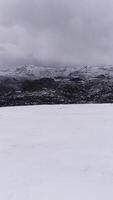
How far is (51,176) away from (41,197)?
3.53ft

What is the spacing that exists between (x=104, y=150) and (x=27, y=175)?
2625 mm

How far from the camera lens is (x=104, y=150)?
8.83 m

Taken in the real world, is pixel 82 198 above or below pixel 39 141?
above

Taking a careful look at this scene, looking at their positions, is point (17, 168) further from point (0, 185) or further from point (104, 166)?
point (104, 166)

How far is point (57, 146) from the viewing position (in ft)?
31.4

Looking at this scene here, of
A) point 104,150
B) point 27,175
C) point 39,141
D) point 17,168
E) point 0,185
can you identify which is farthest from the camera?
point 39,141

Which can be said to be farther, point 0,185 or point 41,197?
point 0,185

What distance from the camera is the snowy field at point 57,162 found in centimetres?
617

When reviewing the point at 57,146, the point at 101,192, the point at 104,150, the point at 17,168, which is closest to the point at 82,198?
the point at 101,192

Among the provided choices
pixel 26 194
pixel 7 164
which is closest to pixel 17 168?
pixel 7 164

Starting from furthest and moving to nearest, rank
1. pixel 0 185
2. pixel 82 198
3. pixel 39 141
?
pixel 39 141 < pixel 0 185 < pixel 82 198

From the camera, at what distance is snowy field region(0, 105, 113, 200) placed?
617cm

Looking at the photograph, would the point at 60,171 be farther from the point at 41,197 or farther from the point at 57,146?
the point at 57,146

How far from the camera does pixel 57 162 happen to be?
313 inches
